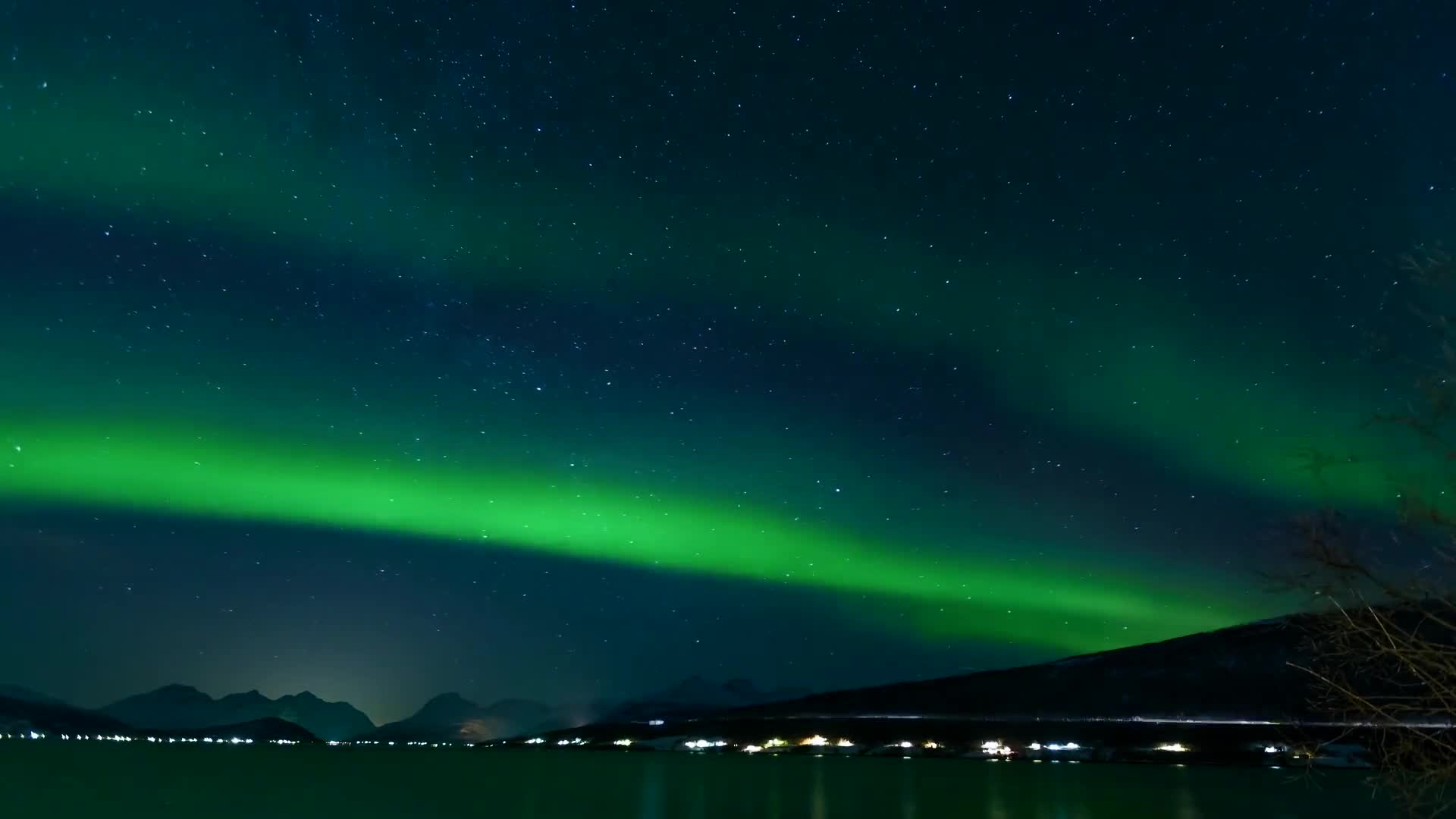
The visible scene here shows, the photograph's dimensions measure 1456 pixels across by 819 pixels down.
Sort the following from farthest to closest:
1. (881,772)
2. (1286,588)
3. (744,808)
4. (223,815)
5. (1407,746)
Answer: (881,772), (744,808), (223,815), (1286,588), (1407,746)

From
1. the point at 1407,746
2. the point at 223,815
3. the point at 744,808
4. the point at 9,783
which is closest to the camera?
the point at 1407,746

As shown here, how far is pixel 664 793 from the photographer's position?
366 feet

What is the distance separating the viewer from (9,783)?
432 feet

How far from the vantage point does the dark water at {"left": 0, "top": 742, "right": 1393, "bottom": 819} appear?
8488cm

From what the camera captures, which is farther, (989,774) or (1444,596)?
(989,774)

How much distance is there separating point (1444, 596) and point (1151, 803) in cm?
10369

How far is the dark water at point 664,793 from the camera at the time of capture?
84.9 meters

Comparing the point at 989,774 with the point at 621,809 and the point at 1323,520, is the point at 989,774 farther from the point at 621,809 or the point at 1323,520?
the point at 1323,520

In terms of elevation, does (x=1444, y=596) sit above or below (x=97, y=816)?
above

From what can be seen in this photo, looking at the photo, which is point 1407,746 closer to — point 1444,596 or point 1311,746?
point 1311,746

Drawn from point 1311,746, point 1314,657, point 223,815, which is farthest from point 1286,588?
point 223,815

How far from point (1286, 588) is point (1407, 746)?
1919 mm

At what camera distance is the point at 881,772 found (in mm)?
176500


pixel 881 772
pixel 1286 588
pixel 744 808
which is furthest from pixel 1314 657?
pixel 881 772
